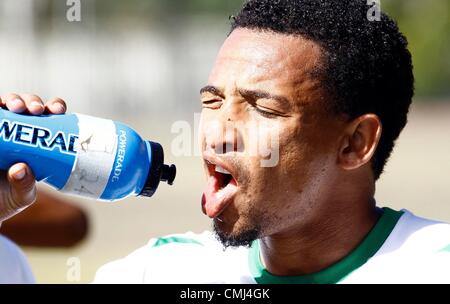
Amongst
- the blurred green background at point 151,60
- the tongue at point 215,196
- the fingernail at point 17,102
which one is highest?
the fingernail at point 17,102

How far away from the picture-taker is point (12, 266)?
3.33 metres

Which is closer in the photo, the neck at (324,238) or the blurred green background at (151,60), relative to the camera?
the neck at (324,238)

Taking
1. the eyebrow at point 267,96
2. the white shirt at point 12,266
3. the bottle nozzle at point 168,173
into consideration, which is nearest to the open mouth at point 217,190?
the bottle nozzle at point 168,173

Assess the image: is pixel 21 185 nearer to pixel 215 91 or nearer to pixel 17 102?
pixel 17 102

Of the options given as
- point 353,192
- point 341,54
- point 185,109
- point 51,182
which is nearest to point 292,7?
point 341,54

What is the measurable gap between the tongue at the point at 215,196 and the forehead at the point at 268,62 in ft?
0.91

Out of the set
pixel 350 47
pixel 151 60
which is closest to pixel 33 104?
pixel 350 47

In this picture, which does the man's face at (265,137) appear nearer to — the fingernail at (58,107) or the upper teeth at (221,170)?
the upper teeth at (221,170)

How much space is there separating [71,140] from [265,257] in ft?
2.26

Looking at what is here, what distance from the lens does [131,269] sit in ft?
10.1

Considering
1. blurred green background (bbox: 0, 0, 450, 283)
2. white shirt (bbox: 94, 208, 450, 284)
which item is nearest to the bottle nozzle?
white shirt (bbox: 94, 208, 450, 284)

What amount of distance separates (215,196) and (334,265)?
400 millimetres

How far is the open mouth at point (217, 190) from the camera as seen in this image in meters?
2.80

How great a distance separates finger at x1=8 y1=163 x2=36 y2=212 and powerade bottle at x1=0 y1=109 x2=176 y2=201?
0.02 meters
